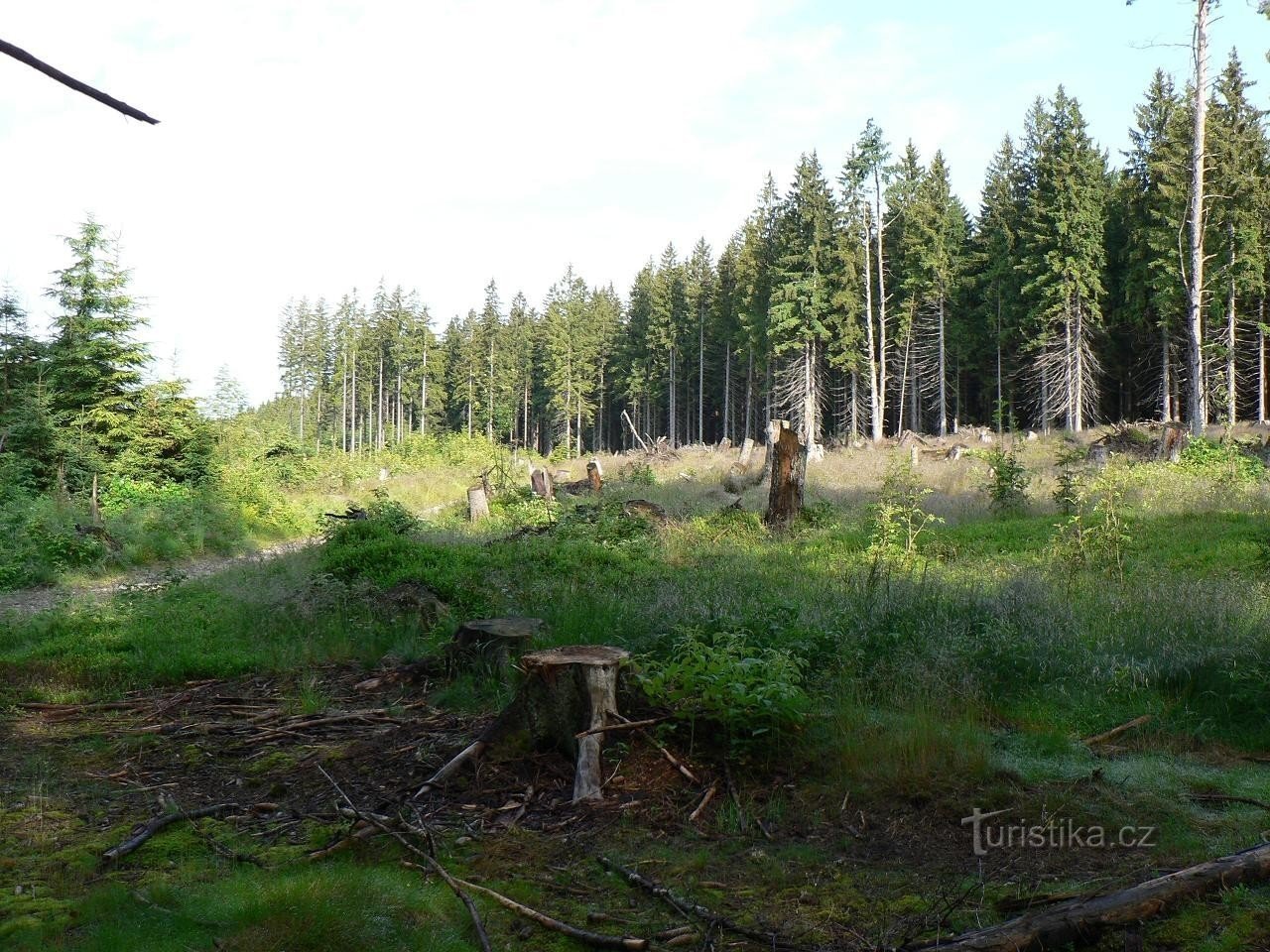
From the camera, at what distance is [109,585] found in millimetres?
12977

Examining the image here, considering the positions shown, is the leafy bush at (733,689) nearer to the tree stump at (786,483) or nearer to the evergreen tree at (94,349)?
the tree stump at (786,483)

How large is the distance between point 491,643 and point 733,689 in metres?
2.62

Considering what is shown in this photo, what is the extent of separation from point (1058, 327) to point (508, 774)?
1522 inches

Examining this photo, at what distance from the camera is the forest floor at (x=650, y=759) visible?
3.20m

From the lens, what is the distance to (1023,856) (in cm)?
374

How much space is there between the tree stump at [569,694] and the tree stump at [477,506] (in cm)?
1319

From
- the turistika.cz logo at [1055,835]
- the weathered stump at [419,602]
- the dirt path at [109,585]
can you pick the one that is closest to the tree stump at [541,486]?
the dirt path at [109,585]

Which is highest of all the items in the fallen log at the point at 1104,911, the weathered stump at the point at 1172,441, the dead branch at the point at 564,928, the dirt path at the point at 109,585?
the weathered stump at the point at 1172,441

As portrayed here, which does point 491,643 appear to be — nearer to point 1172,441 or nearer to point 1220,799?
point 1220,799

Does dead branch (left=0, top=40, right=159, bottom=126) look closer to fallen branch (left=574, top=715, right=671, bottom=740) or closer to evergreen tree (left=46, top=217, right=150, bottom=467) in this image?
fallen branch (left=574, top=715, right=671, bottom=740)

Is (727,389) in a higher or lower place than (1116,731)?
higher

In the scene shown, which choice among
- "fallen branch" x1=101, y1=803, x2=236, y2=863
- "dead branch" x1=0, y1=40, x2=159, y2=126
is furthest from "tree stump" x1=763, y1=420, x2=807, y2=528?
"dead branch" x1=0, y1=40, x2=159, y2=126

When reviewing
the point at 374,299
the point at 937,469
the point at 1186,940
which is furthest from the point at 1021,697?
the point at 374,299

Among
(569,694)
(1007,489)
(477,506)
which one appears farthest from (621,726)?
(477,506)
